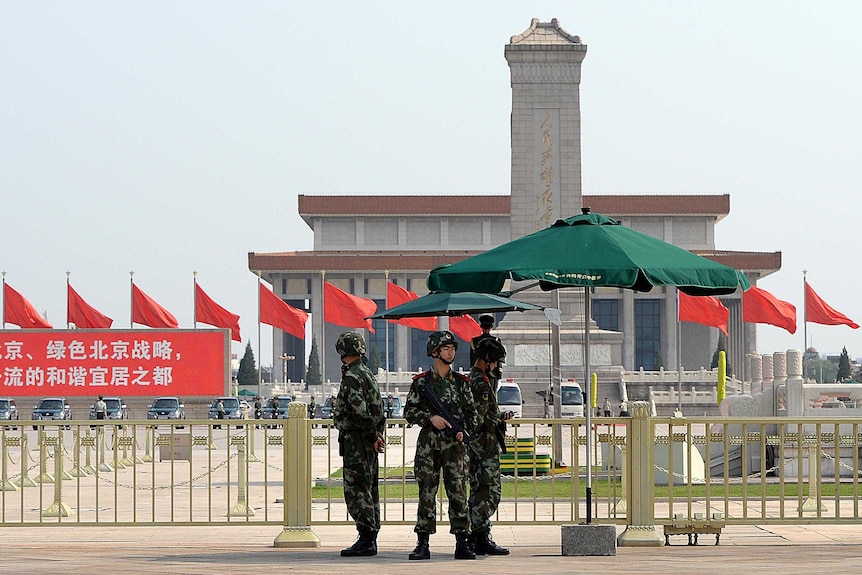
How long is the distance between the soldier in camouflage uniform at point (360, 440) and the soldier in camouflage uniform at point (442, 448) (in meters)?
0.39

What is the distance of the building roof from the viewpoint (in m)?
101

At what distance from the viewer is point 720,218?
105 m

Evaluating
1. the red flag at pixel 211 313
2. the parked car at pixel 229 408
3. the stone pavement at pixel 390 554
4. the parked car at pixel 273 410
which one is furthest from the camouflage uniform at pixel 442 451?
the red flag at pixel 211 313

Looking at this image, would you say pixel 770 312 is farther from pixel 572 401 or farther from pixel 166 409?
pixel 166 409

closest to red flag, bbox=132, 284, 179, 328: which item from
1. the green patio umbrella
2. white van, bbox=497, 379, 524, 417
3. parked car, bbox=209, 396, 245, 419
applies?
parked car, bbox=209, 396, 245, 419

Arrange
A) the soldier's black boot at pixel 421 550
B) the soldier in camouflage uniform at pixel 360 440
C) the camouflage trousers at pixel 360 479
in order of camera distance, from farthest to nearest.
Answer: the camouflage trousers at pixel 360 479, the soldier in camouflage uniform at pixel 360 440, the soldier's black boot at pixel 421 550

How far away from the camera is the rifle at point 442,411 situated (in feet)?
33.8

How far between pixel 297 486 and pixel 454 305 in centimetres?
324

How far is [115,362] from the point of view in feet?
145

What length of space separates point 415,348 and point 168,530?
93618 mm

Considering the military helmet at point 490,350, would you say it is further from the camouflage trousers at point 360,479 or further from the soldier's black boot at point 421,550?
the soldier's black boot at point 421,550

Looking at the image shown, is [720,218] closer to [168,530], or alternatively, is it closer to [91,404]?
[91,404]

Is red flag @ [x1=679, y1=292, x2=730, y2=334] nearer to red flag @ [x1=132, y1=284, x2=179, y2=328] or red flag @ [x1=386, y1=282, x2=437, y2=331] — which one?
red flag @ [x1=386, y1=282, x2=437, y2=331]

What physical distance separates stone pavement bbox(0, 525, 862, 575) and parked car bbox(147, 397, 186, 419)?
1300 inches
